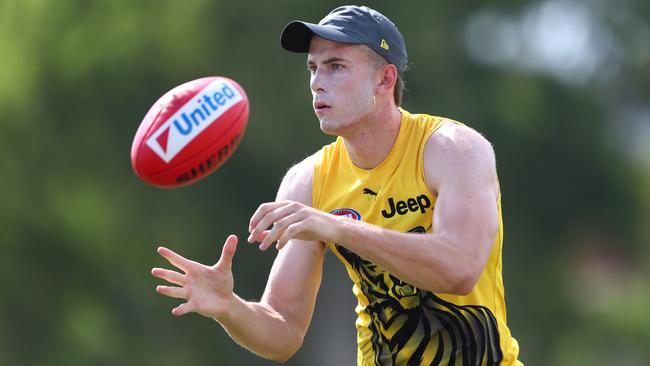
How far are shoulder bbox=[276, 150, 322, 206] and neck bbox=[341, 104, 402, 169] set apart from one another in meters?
0.27

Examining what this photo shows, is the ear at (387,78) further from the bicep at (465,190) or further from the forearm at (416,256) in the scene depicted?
the forearm at (416,256)

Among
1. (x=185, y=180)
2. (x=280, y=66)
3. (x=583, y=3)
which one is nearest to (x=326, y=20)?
(x=185, y=180)

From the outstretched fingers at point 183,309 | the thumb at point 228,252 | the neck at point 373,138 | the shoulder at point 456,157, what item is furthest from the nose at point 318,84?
the outstretched fingers at point 183,309

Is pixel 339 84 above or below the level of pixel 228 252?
above

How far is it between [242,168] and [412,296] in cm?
1385

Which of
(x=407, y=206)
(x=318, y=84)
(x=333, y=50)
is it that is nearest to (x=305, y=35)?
(x=333, y=50)

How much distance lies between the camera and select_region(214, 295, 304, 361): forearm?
21.7 feet

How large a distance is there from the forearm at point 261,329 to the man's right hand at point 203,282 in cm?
11

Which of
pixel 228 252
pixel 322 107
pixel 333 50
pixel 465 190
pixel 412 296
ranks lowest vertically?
pixel 412 296

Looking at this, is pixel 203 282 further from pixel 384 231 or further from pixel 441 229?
pixel 441 229

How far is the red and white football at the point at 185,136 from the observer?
673cm

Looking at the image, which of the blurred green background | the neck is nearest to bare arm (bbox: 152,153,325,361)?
the neck

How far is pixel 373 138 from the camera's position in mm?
6793

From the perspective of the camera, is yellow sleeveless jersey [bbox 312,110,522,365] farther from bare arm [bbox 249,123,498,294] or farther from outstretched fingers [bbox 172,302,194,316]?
outstretched fingers [bbox 172,302,194,316]
